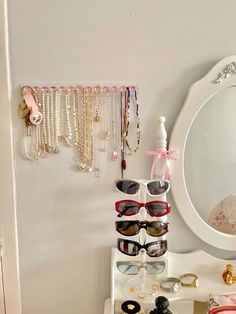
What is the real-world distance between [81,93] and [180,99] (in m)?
0.28

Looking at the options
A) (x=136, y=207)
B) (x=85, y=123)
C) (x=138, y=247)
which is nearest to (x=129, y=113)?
(x=85, y=123)

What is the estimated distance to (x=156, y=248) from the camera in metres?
1.13

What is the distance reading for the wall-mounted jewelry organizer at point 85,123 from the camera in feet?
3.70

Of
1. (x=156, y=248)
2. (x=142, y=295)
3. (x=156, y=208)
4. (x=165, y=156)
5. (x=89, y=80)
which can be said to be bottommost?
(x=142, y=295)

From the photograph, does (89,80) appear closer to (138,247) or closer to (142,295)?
(138,247)

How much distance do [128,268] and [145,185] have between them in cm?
25

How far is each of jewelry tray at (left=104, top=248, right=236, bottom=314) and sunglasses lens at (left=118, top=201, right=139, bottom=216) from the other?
6.4 inches

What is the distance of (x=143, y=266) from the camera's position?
3.82 feet

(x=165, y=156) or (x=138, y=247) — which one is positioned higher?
(x=165, y=156)

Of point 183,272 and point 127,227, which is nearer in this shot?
point 127,227

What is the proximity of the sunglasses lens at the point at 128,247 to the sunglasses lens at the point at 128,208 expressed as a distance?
8cm

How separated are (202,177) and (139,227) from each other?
25 centimetres

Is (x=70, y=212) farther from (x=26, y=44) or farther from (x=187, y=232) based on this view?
(x=26, y=44)

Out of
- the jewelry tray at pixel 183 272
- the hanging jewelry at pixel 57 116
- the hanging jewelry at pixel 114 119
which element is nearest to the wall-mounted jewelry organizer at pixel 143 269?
the jewelry tray at pixel 183 272
